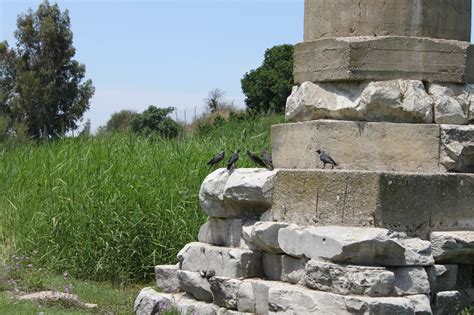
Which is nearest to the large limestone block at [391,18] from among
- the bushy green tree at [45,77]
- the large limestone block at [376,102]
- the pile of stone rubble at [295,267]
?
the large limestone block at [376,102]

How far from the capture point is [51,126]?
3127 centimetres

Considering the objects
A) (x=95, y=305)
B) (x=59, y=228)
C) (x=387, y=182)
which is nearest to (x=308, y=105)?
(x=387, y=182)

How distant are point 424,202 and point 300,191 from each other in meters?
0.82

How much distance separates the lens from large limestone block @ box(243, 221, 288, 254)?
225 inches

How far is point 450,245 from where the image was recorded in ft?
17.5

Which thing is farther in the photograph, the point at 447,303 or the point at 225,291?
the point at 225,291

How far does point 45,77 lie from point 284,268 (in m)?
26.9

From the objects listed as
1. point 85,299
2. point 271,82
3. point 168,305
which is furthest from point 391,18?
point 271,82

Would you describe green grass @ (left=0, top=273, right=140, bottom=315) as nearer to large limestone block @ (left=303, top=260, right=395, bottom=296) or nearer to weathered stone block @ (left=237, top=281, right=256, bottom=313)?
weathered stone block @ (left=237, top=281, right=256, bottom=313)

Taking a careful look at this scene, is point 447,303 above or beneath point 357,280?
beneath

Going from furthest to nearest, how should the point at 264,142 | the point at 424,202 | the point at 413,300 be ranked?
the point at 264,142 < the point at 424,202 < the point at 413,300

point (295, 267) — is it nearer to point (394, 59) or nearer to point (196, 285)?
point (196, 285)

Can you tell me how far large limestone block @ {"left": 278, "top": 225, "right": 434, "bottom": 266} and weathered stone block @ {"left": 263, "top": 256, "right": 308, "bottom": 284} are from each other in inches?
6.7

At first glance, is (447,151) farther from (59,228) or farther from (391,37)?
(59,228)
